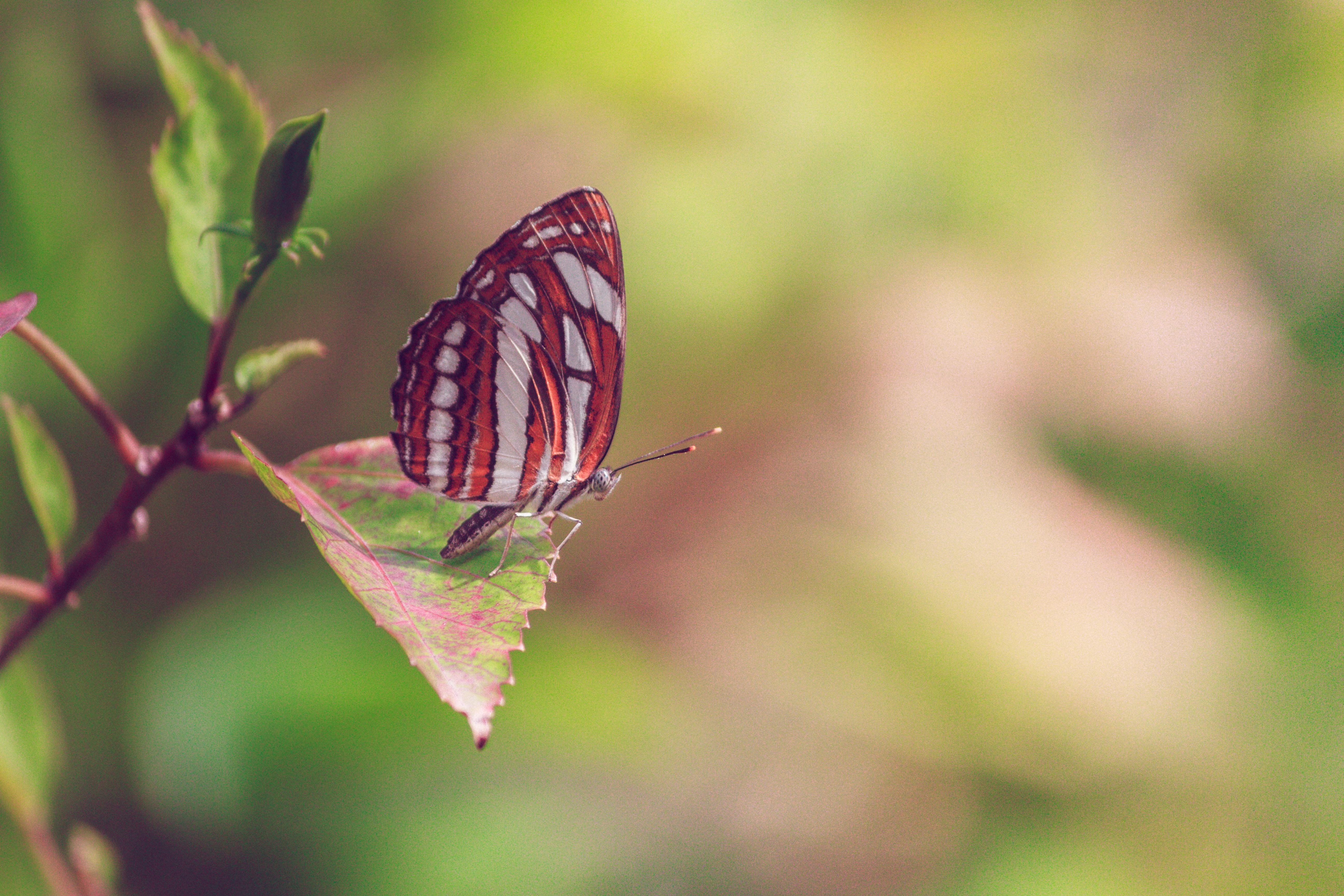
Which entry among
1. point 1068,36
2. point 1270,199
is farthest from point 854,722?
point 1068,36

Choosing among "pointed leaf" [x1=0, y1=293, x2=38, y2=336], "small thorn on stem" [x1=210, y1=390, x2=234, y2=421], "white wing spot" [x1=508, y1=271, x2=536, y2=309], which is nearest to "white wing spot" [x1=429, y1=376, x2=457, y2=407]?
"white wing spot" [x1=508, y1=271, x2=536, y2=309]

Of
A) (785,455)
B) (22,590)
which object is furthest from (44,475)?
(785,455)

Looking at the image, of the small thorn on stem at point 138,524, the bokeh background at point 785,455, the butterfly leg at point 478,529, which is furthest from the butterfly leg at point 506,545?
the bokeh background at point 785,455

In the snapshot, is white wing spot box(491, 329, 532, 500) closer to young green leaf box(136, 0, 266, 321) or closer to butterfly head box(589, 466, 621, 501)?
butterfly head box(589, 466, 621, 501)

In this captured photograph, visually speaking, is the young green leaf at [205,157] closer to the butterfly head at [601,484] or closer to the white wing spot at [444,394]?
the white wing spot at [444,394]

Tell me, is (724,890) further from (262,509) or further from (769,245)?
(769,245)

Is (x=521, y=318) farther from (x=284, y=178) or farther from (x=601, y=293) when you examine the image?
(x=284, y=178)
